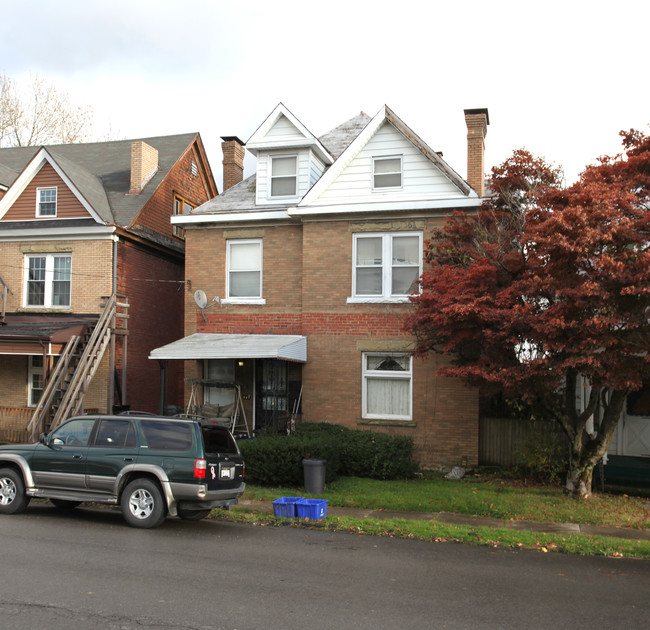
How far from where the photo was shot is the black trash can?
13.5 metres

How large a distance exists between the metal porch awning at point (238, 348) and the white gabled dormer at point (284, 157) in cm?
409

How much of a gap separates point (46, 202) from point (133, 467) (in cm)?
1347

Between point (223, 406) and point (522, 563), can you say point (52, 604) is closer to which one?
point (522, 563)

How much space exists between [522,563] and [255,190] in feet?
45.7

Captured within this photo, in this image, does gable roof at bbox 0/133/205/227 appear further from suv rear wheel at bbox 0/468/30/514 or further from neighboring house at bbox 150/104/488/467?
suv rear wheel at bbox 0/468/30/514

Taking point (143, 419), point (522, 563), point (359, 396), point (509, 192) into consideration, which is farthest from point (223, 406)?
point (522, 563)

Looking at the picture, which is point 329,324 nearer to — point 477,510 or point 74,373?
point 477,510

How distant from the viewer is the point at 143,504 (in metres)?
10.8

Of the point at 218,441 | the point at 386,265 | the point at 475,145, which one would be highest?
the point at 475,145

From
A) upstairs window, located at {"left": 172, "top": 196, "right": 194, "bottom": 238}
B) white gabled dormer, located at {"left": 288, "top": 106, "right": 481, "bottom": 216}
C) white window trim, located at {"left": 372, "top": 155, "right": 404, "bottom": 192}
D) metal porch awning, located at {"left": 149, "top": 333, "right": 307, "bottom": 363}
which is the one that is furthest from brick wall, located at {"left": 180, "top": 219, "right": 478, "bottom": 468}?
upstairs window, located at {"left": 172, "top": 196, "right": 194, "bottom": 238}

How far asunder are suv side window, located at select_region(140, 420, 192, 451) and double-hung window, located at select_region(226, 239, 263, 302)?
27.5ft

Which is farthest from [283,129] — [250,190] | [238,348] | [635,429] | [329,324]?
[635,429]

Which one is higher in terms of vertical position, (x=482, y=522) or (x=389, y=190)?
(x=389, y=190)

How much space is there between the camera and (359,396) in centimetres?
1764
